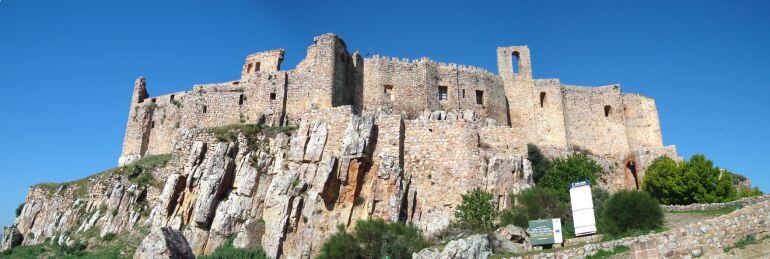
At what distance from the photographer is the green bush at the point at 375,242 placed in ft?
82.5

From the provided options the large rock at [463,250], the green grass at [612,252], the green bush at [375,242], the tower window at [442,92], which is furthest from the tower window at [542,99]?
the green grass at [612,252]

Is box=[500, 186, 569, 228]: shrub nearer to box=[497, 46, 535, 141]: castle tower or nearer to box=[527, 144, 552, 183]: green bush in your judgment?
box=[527, 144, 552, 183]: green bush

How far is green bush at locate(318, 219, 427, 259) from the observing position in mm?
25156

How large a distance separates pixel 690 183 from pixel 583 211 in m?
17.8

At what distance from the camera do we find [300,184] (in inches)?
1261

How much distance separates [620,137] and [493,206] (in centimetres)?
2212

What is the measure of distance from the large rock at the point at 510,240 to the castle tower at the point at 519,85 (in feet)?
64.5

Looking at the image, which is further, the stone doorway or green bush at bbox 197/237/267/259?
the stone doorway

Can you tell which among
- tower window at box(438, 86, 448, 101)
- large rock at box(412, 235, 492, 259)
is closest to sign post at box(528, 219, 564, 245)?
large rock at box(412, 235, 492, 259)

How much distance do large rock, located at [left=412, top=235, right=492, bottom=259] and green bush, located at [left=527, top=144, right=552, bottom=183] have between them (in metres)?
15.1

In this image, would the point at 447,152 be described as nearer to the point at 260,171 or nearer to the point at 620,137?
the point at 260,171

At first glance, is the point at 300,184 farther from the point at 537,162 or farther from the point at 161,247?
the point at 537,162

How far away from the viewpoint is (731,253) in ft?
62.0

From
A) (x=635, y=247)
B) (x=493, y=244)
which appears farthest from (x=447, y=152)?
(x=635, y=247)
